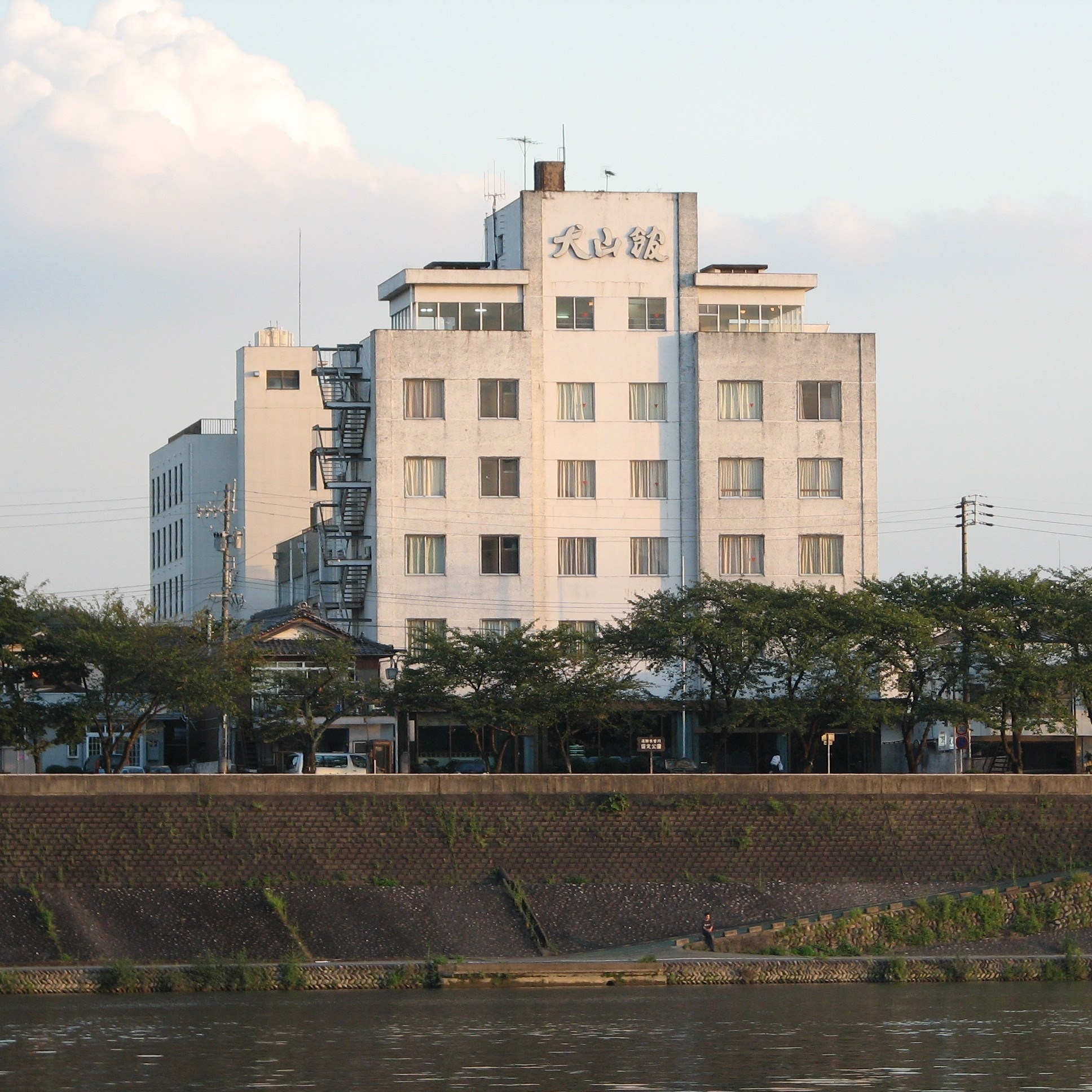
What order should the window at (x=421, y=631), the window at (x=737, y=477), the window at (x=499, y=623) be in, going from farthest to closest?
the window at (x=737, y=477)
the window at (x=499, y=623)
the window at (x=421, y=631)

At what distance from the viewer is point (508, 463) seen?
3543 inches

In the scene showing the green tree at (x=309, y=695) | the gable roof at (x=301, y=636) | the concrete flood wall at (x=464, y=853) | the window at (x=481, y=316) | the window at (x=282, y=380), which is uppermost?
the window at (x=282, y=380)

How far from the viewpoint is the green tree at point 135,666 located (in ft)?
236

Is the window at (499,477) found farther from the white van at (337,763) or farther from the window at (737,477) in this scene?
the white van at (337,763)

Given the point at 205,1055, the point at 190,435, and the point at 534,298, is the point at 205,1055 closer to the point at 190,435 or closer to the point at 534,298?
the point at 534,298

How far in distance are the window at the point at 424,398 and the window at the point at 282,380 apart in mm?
37728

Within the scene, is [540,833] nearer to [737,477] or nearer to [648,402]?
[737,477]

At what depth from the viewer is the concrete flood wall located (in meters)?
55.2

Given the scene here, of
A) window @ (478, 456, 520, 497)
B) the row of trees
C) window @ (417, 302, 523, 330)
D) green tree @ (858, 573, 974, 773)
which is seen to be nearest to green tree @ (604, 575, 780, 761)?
the row of trees

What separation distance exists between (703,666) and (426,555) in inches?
703

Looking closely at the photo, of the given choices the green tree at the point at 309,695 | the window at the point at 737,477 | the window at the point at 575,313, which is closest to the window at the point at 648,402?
the window at the point at 575,313

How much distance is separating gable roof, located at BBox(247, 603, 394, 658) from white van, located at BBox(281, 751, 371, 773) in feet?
15.1

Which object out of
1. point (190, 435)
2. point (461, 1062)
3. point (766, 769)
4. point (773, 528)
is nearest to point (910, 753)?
point (766, 769)

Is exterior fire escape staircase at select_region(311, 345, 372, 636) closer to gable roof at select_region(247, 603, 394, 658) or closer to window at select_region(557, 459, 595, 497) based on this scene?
gable roof at select_region(247, 603, 394, 658)
